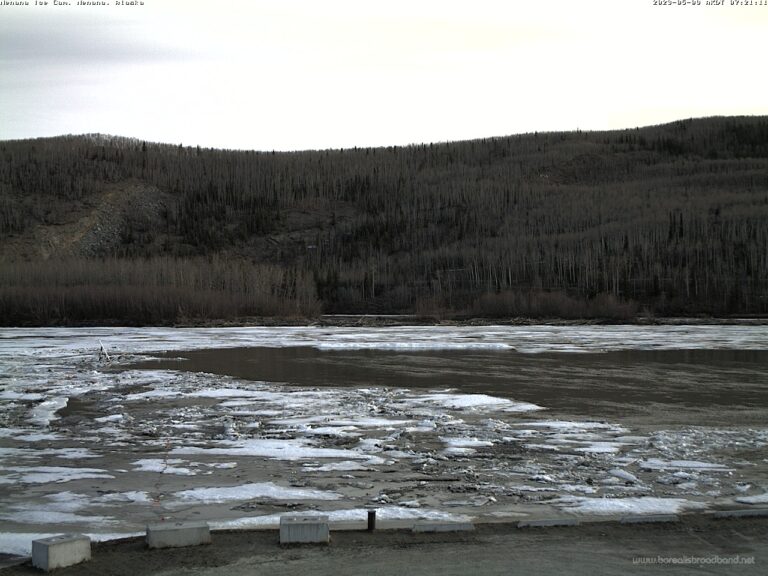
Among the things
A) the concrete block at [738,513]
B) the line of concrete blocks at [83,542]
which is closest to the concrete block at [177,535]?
the line of concrete blocks at [83,542]

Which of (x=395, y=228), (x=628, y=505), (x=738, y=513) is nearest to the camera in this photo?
(x=738, y=513)

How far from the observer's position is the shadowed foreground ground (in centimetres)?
646

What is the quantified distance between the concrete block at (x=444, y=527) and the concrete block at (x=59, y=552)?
2697 millimetres

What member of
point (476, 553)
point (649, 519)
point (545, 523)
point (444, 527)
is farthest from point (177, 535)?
point (649, 519)

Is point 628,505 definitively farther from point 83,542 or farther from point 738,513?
point 83,542

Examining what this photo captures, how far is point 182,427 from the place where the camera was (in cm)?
1260

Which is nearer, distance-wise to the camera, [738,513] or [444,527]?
[444,527]

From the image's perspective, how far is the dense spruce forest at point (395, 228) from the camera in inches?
1957

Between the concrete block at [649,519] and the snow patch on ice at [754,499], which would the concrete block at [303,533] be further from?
the snow patch on ice at [754,499]

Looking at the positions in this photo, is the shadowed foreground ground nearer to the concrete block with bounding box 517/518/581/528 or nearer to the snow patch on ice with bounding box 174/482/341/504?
the concrete block with bounding box 517/518/581/528

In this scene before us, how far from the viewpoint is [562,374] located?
2000 cm

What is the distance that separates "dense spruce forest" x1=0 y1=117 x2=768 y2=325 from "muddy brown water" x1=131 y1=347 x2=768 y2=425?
21.1 metres

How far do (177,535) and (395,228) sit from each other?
67.7 m

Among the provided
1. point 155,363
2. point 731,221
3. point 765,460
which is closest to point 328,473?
point 765,460
